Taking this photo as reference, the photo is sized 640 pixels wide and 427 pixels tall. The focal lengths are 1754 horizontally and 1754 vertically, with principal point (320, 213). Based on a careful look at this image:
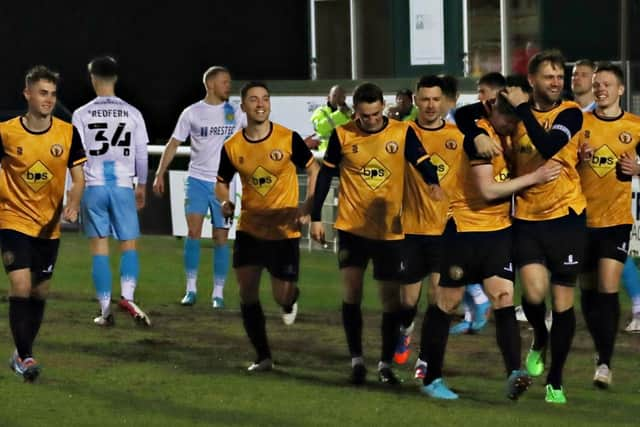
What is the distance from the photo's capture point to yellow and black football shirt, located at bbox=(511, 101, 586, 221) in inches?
407

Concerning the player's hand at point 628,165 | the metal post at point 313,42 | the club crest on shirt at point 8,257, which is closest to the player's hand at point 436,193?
the player's hand at point 628,165

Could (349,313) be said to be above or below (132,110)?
below

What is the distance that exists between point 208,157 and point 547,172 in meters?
6.21

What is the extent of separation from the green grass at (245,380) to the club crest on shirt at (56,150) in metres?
1.54

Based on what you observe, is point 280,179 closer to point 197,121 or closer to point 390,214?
point 390,214

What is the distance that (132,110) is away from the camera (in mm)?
14898

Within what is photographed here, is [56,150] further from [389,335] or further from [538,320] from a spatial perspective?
[538,320]

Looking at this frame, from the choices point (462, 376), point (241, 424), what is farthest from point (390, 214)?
point (241, 424)

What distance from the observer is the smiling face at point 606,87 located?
11305mm

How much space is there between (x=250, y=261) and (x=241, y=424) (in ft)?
7.14

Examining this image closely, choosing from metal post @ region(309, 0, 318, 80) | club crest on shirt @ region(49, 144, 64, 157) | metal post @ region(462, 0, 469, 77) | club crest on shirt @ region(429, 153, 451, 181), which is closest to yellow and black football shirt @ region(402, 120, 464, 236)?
club crest on shirt @ region(429, 153, 451, 181)

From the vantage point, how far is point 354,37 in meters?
29.9

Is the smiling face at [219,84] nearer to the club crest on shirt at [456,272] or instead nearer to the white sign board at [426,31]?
the club crest on shirt at [456,272]

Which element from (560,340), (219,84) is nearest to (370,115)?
(560,340)
